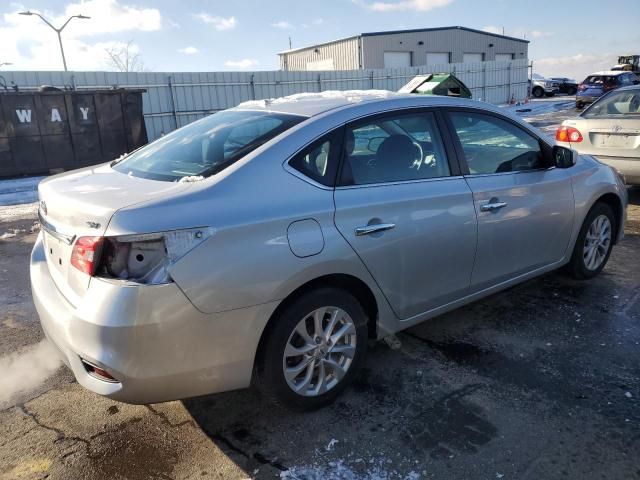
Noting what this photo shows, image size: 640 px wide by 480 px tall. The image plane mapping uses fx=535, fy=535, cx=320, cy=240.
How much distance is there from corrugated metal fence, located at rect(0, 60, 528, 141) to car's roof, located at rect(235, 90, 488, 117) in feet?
40.6

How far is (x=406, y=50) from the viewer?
41469 mm

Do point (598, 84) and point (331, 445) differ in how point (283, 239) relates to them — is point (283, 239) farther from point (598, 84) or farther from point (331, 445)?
point (598, 84)

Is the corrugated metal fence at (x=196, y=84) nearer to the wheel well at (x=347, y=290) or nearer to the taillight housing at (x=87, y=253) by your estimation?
the taillight housing at (x=87, y=253)

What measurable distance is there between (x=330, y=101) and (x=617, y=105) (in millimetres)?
5682

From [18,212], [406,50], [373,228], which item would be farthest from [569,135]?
[406,50]

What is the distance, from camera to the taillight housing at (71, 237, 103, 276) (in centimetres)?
224

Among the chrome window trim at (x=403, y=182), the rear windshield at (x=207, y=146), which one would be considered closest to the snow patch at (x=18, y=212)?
the rear windshield at (x=207, y=146)

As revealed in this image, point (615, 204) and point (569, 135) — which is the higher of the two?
point (569, 135)

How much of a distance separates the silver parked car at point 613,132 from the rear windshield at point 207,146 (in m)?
5.38

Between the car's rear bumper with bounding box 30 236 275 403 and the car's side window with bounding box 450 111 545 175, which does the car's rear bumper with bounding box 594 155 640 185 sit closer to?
the car's side window with bounding box 450 111 545 175

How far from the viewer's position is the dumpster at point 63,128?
36.2ft

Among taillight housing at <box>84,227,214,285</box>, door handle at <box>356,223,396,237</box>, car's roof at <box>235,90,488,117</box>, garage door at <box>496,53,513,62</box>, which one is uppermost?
garage door at <box>496,53,513,62</box>

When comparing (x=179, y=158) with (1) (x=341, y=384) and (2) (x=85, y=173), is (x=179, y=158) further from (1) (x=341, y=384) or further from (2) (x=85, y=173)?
(1) (x=341, y=384)

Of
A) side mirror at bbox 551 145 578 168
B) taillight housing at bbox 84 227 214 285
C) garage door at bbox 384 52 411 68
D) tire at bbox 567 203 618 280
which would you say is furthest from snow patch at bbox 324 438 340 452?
garage door at bbox 384 52 411 68
